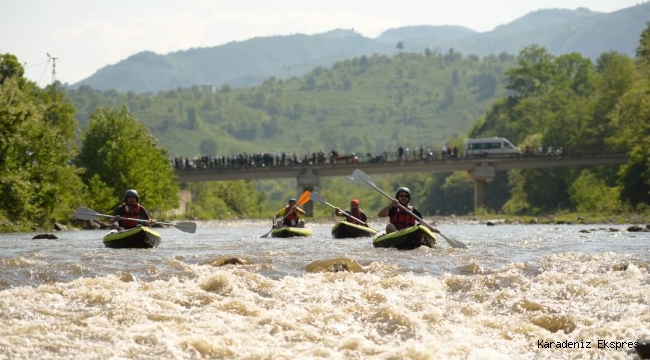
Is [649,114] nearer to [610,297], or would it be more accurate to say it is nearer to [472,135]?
[610,297]

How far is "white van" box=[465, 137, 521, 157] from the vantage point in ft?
369

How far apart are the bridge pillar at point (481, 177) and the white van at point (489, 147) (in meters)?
2.32

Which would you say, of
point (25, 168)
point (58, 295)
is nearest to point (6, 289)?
point (58, 295)

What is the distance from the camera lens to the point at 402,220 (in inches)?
1232

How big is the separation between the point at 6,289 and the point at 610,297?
10293mm

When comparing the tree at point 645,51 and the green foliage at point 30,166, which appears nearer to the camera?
the green foliage at point 30,166

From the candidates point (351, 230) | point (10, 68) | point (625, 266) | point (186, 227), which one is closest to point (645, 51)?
point (10, 68)

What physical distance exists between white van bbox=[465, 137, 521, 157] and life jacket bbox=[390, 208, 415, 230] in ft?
262

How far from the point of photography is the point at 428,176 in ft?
577

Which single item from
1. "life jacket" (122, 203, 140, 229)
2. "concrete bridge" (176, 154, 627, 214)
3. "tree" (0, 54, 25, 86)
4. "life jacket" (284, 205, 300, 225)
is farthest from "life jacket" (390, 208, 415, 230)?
"concrete bridge" (176, 154, 627, 214)

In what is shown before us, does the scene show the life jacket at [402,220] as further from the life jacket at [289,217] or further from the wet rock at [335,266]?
the life jacket at [289,217]

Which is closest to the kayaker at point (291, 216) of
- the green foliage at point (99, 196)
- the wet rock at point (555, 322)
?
the wet rock at point (555, 322)

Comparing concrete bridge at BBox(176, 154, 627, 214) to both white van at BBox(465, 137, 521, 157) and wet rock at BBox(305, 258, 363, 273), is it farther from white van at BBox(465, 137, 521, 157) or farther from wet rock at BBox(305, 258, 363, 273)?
wet rock at BBox(305, 258, 363, 273)

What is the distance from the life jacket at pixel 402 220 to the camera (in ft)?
103
